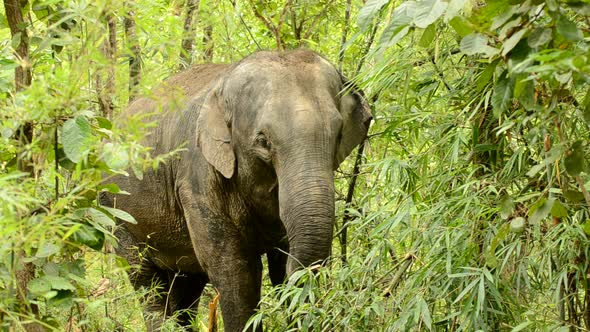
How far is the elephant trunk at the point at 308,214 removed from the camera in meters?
5.24

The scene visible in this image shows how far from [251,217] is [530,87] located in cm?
324

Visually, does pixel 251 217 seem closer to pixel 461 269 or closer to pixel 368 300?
pixel 368 300

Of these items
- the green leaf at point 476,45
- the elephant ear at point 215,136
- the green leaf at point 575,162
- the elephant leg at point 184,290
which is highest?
the green leaf at point 476,45

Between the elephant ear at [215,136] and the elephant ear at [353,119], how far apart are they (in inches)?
23.1

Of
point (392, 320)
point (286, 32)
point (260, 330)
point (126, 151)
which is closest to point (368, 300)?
point (392, 320)

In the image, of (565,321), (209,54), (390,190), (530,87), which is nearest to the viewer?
(530,87)

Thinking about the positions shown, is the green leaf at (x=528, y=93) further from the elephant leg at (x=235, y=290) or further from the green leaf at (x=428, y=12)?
the elephant leg at (x=235, y=290)

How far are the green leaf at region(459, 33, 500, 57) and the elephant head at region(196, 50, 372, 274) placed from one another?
6.92 feet

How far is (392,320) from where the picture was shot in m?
4.44

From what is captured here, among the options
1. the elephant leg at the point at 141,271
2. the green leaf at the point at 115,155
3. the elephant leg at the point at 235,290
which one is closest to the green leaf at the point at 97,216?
the green leaf at the point at 115,155

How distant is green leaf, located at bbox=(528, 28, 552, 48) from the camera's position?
290 centimetres

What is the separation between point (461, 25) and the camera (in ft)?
10.2

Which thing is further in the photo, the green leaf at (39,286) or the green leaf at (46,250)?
the green leaf at (39,286)

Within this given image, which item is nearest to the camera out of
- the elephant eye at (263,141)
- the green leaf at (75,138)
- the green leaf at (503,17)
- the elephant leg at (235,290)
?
the green leaf at (503,17)
